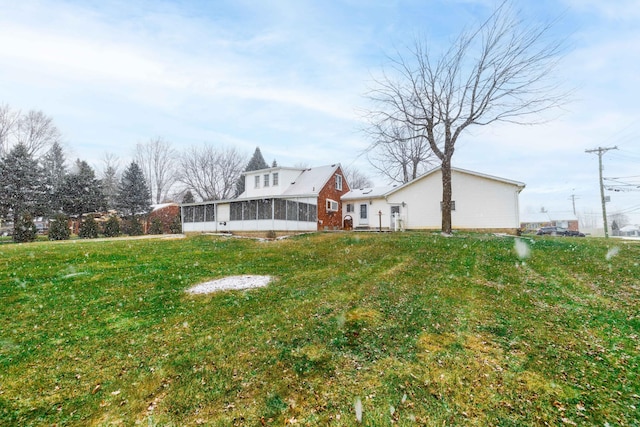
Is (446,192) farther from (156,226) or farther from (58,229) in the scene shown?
(58,229)

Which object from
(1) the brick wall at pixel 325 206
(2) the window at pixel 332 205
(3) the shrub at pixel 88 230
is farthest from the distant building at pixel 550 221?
(3) the shrub at pixel 88 230

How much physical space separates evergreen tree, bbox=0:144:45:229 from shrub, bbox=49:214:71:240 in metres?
4.54

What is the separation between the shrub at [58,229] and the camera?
23703 mm

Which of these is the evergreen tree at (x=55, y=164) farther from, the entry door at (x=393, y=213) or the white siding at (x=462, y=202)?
the white siding at (x=462, y=202)

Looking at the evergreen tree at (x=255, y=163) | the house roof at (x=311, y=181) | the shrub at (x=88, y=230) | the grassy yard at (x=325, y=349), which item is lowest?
the grassy yard at (x=325, y=349)

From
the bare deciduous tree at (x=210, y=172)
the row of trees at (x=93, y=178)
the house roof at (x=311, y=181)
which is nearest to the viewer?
the house roof at (x=311, y=181)

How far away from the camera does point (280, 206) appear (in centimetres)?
1883

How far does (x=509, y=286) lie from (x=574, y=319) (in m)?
1.87

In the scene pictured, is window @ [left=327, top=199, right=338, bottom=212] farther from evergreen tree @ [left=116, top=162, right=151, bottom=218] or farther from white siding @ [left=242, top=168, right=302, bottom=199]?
evergreen tree @ [left=116, top=162, right=151, bottom=218]

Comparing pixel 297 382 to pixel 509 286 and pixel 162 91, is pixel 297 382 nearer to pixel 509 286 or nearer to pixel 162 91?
pixel 509 286

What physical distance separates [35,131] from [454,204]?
45.5 metres

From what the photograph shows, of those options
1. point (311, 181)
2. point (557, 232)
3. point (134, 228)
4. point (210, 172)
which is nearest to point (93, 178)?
point (134, 228)

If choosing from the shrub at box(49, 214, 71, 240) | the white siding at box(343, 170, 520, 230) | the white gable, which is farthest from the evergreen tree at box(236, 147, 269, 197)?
the white siding at box(343, 170, 520, 230)

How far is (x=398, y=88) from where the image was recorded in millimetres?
15906
